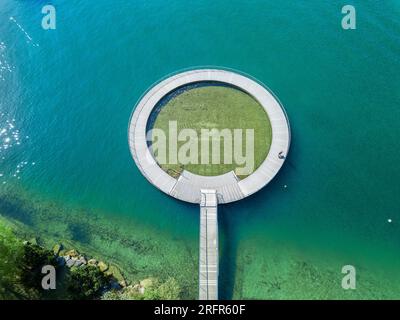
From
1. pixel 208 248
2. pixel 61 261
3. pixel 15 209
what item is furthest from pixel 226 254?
pixel 15 209

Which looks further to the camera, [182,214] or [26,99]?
[26,99]

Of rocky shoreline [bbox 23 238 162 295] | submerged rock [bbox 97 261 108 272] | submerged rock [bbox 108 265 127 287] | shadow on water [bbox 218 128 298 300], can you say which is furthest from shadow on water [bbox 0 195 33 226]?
shadow on water [bbox 218 128 298 300]

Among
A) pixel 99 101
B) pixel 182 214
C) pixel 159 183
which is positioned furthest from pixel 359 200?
pixel 99 101

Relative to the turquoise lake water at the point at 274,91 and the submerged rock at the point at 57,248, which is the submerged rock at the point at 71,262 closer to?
the submerged rock at the point at 57,248

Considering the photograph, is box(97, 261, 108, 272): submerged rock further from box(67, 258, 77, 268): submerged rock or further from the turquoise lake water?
box(67, 258, 77, 268): submerged rock
